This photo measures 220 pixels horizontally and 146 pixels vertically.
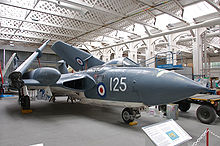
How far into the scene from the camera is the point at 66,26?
15.4m

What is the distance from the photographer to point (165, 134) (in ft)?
8.16

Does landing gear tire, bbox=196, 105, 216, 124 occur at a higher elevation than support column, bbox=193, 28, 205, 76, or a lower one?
lower

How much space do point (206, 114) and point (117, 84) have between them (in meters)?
3.71

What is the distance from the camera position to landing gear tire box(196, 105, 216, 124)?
5.62 m

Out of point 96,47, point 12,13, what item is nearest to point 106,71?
point 12,13

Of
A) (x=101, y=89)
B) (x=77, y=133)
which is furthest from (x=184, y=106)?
(x=77, y=133)

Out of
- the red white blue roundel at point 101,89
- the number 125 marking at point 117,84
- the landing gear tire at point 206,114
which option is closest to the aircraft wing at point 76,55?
the red white blue roundel at point 101,89

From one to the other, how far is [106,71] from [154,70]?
1.92 meters

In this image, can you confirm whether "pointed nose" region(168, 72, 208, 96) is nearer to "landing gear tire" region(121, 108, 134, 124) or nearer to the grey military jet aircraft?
the grey military jet aircraft

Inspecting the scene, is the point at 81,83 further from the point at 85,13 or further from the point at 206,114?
the point at 85,13

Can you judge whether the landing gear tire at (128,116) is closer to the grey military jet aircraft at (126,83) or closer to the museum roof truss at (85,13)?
the grey military jet aircraft at (126,83)

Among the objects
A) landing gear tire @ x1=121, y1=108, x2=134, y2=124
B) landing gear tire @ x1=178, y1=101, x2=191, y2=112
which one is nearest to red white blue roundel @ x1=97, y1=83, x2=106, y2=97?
landing gear tire @ x1=121, y1=108, x2=134, y2=124

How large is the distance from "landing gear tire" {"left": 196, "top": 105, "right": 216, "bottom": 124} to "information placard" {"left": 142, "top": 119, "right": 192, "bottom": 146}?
3894 millimetres

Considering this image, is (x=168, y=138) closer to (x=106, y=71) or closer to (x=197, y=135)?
(x=197, y=135)
